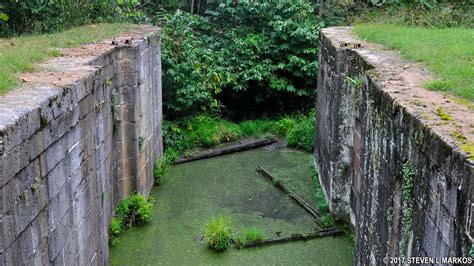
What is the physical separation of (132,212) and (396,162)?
517cm

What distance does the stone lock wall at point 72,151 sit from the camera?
4.24 meters

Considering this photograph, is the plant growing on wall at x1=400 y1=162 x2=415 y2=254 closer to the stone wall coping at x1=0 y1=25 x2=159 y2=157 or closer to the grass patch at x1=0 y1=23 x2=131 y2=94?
the stone wall coping at x1=0 y1=25 x2=159 y2=157

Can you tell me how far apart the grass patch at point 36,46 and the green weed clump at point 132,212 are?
95.5 inches

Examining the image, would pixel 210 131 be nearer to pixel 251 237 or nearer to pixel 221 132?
pixel 221 132

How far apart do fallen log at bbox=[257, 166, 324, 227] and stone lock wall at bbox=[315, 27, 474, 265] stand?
37 cm

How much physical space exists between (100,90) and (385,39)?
14.0ft

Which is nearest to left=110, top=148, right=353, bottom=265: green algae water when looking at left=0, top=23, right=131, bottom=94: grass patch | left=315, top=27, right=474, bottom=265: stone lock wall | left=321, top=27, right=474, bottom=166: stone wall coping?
left=315, top=27, right=474, bottom=265: stone lock wall

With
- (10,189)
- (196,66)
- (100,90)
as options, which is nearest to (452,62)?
(100,90)

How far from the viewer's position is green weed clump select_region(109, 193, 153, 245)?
8820 mm

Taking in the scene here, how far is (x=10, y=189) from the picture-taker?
4074 mm

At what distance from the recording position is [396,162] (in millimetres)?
4809

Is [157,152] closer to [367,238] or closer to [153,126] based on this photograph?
[153,126]

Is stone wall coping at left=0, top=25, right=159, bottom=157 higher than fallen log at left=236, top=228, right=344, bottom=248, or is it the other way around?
stone wall coping at left=0, top=25, right=159, bottom=157

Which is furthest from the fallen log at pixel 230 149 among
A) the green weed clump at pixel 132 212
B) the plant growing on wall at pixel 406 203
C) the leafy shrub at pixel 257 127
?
the plant growing on wall at pixel 406 203
